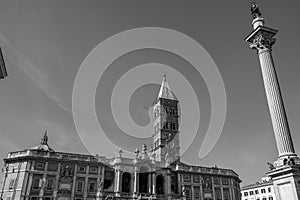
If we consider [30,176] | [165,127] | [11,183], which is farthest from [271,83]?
[165,127]

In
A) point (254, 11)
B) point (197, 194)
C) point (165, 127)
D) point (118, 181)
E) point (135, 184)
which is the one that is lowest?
point (197, 194)

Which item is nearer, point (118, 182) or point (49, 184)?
point (49, 184)

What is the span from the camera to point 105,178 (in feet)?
161

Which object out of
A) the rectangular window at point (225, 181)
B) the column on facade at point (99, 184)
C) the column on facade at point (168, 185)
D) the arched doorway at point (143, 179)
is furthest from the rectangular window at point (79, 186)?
the rectangular window at point (225, 181)

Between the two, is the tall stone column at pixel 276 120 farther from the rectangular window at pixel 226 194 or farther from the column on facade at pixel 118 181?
the rectangular window at pixel 226 194

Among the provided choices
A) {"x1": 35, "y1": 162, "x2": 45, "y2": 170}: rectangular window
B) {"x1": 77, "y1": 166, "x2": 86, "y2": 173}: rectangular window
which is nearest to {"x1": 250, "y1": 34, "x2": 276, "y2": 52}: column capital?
{"x1": 77, "y1": 166, "x2": 86, "y2": 173}: rectangular window

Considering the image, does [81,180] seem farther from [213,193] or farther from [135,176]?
[213,193]

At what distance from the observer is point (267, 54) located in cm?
1991

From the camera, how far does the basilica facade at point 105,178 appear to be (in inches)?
1751

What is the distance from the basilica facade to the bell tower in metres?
12.2

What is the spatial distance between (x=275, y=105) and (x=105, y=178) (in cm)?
3860

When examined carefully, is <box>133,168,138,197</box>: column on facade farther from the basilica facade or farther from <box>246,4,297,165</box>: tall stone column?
<box>246,4,297,165</box>: tall stone column

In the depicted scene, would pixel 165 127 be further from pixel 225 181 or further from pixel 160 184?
pixel 160 184

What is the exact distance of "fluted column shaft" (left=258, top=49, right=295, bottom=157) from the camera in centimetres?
1678
